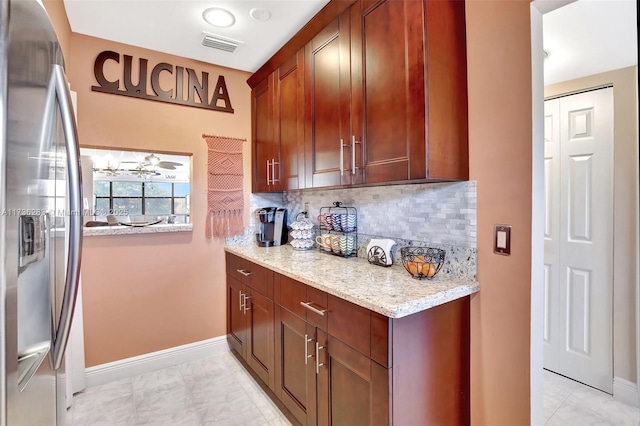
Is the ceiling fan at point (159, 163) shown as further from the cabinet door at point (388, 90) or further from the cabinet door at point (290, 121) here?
the cabinet door at point (388, 90)

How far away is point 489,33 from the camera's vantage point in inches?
52.6

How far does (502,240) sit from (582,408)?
4.94ft

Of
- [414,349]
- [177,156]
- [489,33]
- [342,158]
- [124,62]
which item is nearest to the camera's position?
[414,349]

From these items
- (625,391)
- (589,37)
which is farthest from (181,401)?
(589,37)

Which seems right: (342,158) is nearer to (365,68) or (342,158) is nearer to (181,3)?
(365,68)

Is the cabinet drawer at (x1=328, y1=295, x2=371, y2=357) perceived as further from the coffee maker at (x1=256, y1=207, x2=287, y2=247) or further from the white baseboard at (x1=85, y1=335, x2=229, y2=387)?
the white baseboard at (x1=85, y1=335, x2=229, y2=387)

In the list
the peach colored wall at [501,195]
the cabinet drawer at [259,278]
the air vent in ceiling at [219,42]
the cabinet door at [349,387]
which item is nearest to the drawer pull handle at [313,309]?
the cabinet door at [349,387]

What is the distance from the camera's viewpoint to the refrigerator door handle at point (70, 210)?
82 centimetres

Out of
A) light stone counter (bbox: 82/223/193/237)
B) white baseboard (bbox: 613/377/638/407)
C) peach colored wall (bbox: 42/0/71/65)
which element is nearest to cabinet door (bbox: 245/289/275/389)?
light stone counter (bbox: 82/223/193/237)

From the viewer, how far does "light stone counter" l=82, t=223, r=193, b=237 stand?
2146 millimetres

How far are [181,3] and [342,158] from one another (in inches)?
50.5

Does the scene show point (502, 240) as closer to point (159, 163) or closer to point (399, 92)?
point (399, 92)

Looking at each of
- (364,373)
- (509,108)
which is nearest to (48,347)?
(364,373)

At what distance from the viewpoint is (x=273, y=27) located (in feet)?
6.58
